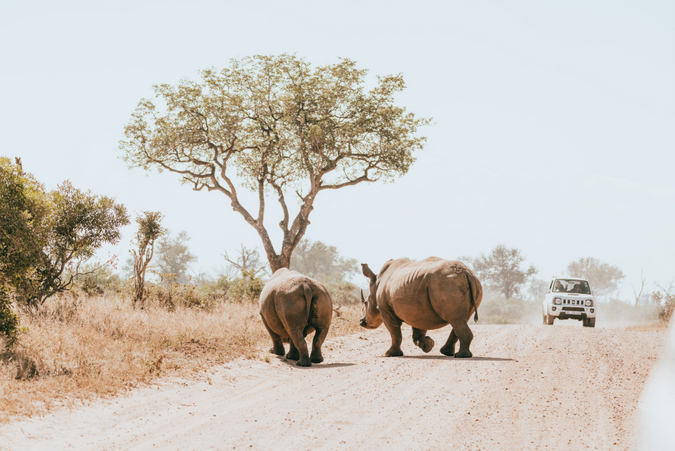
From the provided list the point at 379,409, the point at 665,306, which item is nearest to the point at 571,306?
the point at 665,306

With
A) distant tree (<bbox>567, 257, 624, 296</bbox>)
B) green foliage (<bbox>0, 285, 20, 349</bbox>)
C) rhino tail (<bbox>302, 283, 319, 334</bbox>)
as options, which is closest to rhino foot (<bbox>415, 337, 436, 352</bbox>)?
rhino tail (<bbox>302, 283, 319, 334</bbox>)

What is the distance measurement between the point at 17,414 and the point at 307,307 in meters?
5.58

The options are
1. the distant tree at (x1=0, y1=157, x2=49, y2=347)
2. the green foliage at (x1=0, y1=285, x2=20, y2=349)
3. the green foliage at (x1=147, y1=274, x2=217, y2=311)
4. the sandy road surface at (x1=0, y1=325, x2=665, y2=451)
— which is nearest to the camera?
the sandy road surface at (x1=0, y1=325, x2=665, y2=451)

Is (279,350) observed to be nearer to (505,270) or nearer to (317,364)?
(317,364)

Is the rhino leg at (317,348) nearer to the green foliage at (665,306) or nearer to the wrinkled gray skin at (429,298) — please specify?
the wrinkled gray skin at (429,298)

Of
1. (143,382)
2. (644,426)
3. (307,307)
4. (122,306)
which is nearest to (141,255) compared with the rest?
(122,306)

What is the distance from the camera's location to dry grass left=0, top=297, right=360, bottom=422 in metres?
7.91

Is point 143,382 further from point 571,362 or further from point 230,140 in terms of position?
point 230,140

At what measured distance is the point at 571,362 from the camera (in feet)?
34.1

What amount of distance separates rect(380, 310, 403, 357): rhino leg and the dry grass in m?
2.84

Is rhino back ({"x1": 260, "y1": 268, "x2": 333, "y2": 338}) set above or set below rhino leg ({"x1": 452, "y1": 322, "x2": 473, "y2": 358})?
above

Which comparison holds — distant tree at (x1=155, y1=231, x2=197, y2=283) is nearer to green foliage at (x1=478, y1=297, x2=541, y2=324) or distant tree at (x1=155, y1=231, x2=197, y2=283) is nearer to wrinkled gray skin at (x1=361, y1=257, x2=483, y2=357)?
green foliage at (x1=478, y1=297, x2=541, y2=324)

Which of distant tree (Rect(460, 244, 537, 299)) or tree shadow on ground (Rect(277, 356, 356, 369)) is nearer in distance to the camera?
tree shadow on ground (Rect(277, 356, 356, 369))

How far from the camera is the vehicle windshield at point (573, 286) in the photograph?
23.0m
